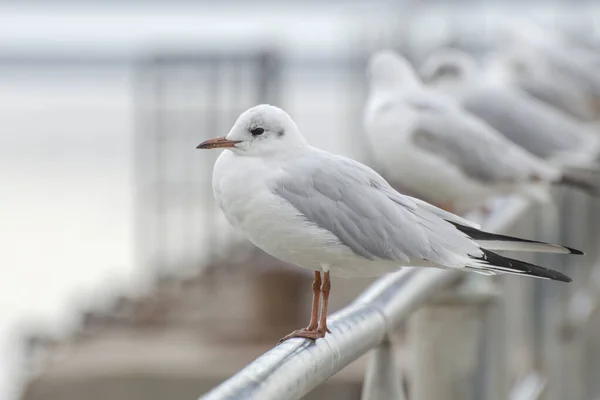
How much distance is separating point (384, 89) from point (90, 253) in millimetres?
11877

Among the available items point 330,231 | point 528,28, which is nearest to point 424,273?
point 330,231

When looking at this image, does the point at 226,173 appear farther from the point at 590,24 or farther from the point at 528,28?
the point at 590,24

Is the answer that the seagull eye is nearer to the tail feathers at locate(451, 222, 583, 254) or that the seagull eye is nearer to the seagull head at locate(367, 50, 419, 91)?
the tail feathers at locate(451, 222, 583, 254)

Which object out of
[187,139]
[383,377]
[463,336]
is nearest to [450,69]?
[463,336]

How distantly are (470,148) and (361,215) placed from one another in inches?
68.5

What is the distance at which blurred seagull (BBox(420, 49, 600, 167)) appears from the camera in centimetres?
452

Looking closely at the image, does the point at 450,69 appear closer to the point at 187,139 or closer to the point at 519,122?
the point at 519,122

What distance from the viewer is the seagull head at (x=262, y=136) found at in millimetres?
2074

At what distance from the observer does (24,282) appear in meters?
13.5

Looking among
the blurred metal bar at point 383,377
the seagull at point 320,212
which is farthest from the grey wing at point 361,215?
the blurred metal bar at point 383,377

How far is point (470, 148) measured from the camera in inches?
149

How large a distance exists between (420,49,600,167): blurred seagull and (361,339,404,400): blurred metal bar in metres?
2.60

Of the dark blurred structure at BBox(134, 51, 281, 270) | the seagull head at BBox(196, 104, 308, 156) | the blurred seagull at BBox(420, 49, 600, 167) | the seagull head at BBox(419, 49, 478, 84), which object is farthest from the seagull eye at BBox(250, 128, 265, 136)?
the dark blurred structure at BBox(134, 51, 281, 270)

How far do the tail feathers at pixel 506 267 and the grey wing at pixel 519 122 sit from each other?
8.06 ft
